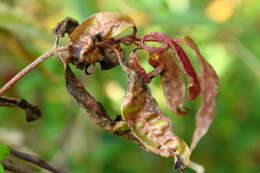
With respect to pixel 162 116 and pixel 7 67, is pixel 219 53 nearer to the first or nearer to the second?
pixel 7 67

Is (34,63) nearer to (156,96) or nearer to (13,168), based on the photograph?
(13,168)

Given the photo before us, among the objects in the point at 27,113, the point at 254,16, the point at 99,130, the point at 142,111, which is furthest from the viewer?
the point at 254,16

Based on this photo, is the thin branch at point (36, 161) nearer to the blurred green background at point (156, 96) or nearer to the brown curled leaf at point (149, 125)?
the brown curled leaf at point (149, 125)

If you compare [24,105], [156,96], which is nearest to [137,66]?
[24,105]

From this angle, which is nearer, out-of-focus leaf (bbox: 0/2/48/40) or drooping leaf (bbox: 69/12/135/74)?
drooping leaf (bbox: 69/12/135/74)

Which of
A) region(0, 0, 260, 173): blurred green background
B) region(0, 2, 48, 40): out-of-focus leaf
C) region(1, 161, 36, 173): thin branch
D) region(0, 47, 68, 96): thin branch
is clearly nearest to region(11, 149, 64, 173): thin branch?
region(1, 161, 36, 173): thin branch

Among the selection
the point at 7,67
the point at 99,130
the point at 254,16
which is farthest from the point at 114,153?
the point at 254,16

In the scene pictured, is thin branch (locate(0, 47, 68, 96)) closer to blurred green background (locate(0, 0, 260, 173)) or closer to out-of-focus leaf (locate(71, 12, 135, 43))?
out-of-focus leaf (locate(71, 12, 135, 43))

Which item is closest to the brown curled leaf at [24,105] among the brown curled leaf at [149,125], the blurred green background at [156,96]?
the brown curled leaf at [149,125]
